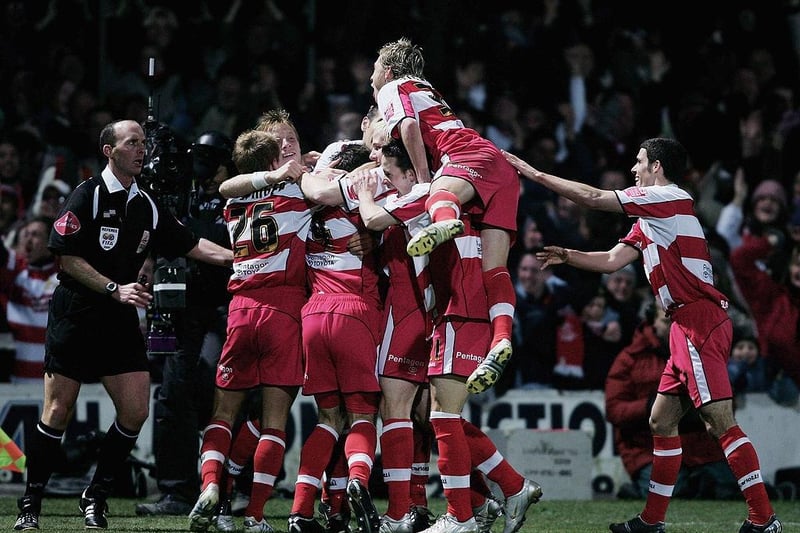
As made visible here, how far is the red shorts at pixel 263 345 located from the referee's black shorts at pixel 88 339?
0.64 meters

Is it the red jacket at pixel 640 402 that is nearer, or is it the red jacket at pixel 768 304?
the red jacket at pixel 640 402

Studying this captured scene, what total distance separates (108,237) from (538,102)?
26.6 ft

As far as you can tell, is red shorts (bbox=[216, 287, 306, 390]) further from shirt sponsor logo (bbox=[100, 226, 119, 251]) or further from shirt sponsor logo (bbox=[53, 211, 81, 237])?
shirt sponsor logo (bbox=[53, 211, 81, 237])

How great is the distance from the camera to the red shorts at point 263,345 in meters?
7.81

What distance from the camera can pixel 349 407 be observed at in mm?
7547

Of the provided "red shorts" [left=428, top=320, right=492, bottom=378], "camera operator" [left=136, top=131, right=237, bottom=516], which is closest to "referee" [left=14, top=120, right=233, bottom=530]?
"camera operator" [left=136, top=131, right=237, bottom=516]

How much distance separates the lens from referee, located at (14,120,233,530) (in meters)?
7.87

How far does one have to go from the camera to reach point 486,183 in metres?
7.45

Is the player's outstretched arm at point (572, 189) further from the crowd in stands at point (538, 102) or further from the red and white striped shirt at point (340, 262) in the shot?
the crowd in stands at point (538, 102)

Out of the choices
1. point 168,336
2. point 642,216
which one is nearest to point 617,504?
point 642,216

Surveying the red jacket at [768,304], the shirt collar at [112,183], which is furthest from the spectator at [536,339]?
the shirt collar at [112,183]

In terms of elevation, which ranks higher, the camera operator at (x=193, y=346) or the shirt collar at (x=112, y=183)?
the shirt collar at (x=112, y=183)

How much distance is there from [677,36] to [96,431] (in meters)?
9.69

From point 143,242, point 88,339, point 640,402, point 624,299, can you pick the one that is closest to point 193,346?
point 143,242
